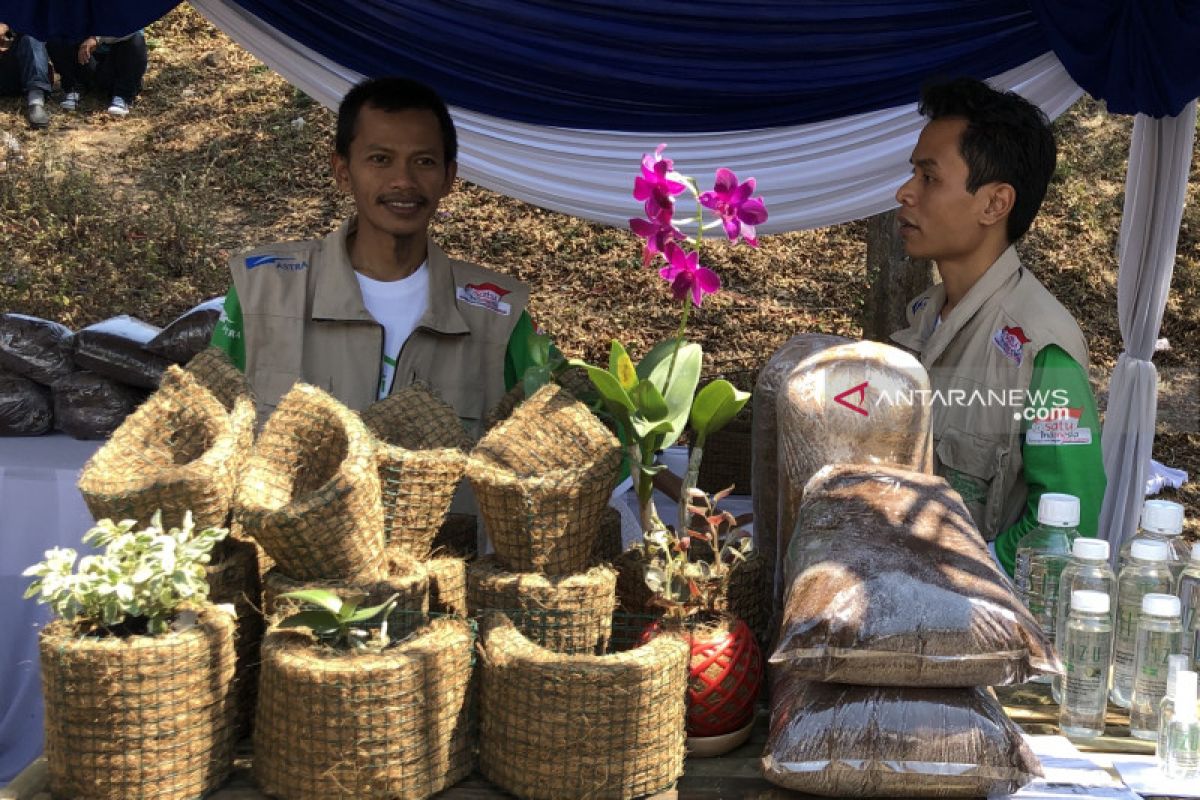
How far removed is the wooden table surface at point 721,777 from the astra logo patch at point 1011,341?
779 millimetres

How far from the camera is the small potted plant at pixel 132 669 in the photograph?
1459 mm

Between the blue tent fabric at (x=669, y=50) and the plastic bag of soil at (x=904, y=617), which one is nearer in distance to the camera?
the plastic bag of soil at (x=904, y=617)

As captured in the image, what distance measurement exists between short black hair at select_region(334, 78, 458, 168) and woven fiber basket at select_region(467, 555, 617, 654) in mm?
1306

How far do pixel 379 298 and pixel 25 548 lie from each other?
1.53m

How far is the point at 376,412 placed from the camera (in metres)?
1.90

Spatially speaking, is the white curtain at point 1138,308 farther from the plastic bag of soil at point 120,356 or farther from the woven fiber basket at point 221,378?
the plastic bag of soil at point 120,356

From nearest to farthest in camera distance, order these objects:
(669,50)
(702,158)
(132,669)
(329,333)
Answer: (132,669) < (329,333) < (669,50) < (702,158)

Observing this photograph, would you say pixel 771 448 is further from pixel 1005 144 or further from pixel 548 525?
pixel 1005 144

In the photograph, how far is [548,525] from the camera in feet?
5.47

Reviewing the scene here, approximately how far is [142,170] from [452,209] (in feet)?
6.49

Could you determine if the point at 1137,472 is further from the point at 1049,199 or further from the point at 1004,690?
the point at 1049,199

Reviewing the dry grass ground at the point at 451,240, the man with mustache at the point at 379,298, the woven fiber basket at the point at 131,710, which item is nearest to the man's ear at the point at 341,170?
the man with mustache at the point at 379,298

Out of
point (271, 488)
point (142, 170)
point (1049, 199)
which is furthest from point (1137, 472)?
point (142, 170)

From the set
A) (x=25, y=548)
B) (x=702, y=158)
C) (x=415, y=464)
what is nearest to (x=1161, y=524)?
(x=415, y=464)
